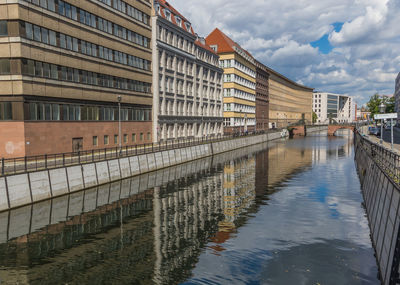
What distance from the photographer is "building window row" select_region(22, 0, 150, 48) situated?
39594 mm

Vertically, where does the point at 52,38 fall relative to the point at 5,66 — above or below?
above

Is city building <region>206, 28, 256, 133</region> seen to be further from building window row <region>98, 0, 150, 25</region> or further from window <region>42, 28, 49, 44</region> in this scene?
Answer: window <region>42, 28, 49, 44</region>

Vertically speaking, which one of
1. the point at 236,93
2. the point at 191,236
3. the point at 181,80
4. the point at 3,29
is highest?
the point at 3,29

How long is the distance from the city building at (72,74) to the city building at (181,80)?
3128 mm

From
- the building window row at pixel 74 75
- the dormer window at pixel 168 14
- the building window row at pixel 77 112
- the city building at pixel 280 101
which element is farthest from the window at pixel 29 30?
the city building at pixel 280 101

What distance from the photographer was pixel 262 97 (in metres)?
140

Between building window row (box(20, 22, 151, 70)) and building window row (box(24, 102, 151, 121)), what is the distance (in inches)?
273

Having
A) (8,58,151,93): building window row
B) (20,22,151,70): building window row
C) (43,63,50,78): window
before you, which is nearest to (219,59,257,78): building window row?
(20,22,151,70): building window row

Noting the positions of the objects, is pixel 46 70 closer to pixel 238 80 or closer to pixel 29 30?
pixel 29 30

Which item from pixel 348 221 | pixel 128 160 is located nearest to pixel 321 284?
pixel 348 221

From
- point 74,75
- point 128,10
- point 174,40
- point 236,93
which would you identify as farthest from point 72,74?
point 236,93

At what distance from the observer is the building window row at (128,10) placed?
50.6 m

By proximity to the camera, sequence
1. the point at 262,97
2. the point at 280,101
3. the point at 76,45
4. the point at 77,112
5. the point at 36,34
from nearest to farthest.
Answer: the point at 36,34, the point at 76,45, the point at 77,112, the point at 262,97, the point at 280,101

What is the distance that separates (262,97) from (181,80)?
72.4m
